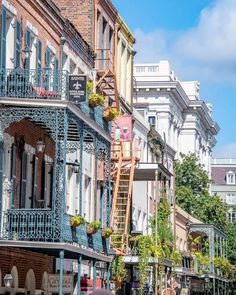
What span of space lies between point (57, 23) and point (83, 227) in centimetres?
802

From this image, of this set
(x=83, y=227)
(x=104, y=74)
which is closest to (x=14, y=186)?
(x=83, y=227)

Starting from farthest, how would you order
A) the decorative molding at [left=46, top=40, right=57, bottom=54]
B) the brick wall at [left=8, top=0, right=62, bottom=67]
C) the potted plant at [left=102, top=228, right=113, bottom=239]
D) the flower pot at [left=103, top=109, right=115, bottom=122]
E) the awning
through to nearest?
1. the awning
2. the decorative molding at [left=46, top=40, right=57, bottom=54]
3. the flower pot at [left=103, top=109, right=115, bottom=122]
4. the potted plant at [left=102, top=228, right=113, bottom=239]
5. the brick wall at [left=8, top=0, right=62, bottom=67]

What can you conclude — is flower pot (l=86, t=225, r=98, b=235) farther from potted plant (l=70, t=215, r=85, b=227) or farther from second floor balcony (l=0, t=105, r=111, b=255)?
potted plant (l=70, t=215, r=85, b=227)

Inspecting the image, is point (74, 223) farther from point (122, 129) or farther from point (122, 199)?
point (122, 199)

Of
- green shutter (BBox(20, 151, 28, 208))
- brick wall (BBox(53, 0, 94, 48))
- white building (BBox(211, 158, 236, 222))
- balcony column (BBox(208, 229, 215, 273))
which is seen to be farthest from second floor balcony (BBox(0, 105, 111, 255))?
white building (BBox(211, 158, 236, 222))

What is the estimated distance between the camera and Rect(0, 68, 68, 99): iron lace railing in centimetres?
2581

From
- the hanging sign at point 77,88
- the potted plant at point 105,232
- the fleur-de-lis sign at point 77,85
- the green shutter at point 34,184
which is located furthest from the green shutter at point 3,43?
the potted plant at point 105,232

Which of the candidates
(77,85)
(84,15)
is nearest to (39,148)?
(77,85)

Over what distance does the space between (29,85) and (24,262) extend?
5748 mm

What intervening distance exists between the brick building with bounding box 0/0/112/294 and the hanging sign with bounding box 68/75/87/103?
9.1 inches

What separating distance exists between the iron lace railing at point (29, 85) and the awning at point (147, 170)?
1866 cm

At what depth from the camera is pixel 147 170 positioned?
4672cm

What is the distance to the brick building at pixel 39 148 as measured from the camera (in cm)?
2536

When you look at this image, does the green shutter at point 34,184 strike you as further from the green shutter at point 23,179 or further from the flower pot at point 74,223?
the flower pot at point 74,223
